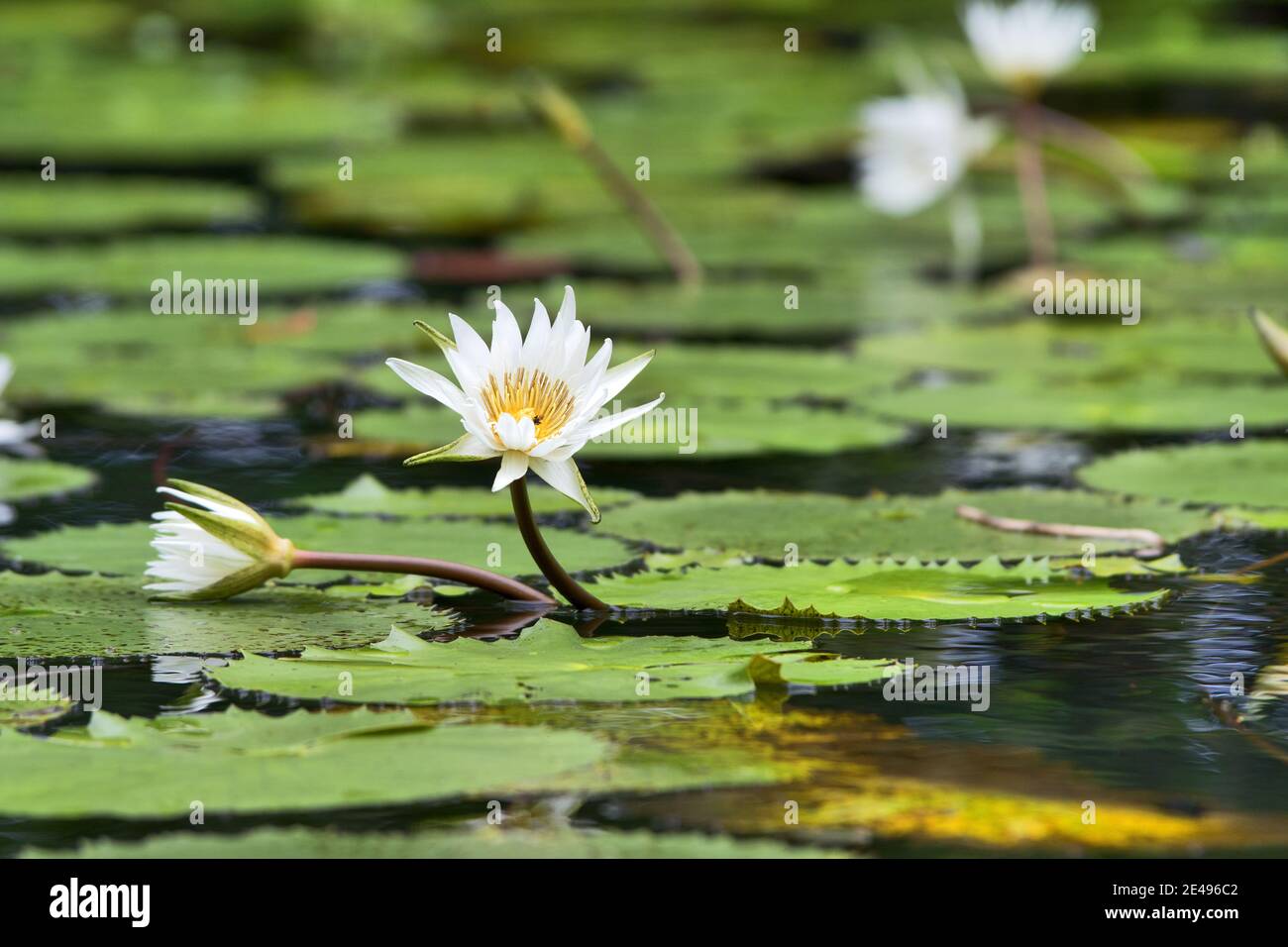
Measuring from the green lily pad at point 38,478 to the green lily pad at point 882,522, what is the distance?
3.87 feet

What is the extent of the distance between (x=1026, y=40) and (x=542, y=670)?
13.0 feet

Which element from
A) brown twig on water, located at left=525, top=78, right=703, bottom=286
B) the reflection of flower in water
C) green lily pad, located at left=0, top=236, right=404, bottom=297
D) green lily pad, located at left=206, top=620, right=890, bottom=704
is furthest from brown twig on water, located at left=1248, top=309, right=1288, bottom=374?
green lily pad, located at left=0, top=236, right=404, bottom=297

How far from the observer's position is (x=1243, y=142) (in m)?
9.62

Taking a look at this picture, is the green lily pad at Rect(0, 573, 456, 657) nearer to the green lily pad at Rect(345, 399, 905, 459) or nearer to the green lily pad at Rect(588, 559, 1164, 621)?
the green lily pad at Rect(588, 559, 1164, 621)

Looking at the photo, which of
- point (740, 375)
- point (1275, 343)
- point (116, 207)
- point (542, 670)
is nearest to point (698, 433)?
point (740, 375)

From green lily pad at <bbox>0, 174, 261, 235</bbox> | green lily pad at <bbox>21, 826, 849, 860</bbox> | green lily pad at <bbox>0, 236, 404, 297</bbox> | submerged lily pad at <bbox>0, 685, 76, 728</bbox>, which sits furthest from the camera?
green lily pad at <bbox>0, 174, 261, 235</bbox>

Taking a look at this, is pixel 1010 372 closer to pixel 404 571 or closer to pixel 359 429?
pixel 359 429

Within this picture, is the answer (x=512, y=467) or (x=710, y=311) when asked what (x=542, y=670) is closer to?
(x=512, y=467)

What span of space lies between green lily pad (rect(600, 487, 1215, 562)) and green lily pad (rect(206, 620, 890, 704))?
67 cm

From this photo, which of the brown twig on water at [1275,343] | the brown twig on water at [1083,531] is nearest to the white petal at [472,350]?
the brown twig on water at [1083,531]

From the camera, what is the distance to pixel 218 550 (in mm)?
3096

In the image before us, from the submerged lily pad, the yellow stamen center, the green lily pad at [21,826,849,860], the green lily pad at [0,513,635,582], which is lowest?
the green lily pad at [21,826,849,860]

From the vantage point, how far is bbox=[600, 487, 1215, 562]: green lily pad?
3623mm
